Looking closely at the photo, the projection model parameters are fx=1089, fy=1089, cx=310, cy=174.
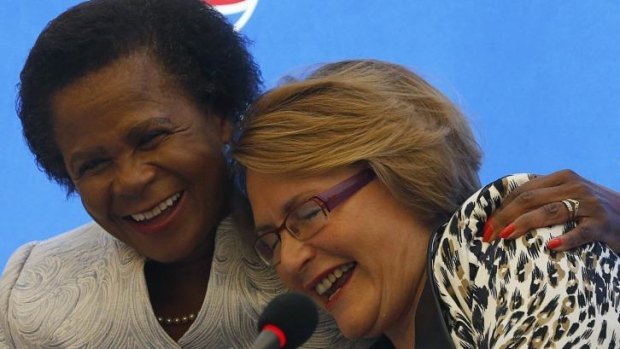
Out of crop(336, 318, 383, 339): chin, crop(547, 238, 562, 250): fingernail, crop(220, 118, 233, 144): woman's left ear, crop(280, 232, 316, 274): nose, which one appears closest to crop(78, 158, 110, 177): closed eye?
crop(220, 118, 233, 144): woman's left ear

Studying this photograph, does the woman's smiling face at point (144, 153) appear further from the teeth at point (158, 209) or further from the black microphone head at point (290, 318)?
the black microphone head at point (290, 318)

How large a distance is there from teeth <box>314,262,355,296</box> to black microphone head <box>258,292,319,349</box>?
315 mm

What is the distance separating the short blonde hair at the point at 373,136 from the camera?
4.35 ft

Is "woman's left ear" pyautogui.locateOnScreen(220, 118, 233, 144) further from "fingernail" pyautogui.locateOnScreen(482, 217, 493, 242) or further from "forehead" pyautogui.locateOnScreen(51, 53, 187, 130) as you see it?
"fingernail" pyautogui.locateOnScreen(482, 217, 493, 242)

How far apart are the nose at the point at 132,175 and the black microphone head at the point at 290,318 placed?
447 mm

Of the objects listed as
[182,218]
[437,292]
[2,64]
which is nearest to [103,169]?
[182,218]

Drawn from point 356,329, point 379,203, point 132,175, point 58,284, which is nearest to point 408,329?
point 356,329

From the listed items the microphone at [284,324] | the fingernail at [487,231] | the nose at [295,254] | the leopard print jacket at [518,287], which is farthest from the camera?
the nose at [295,254]

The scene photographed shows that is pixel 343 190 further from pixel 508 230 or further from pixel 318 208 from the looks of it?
pixel 508 230

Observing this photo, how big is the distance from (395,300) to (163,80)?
16.5 inches

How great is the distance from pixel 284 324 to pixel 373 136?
0.41 metres

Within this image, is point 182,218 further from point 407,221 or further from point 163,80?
point 407,221

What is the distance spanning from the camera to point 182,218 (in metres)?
1.47

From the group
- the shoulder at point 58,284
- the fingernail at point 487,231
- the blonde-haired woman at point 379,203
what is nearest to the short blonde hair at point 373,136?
the blonde-haired woman at point 379,203
